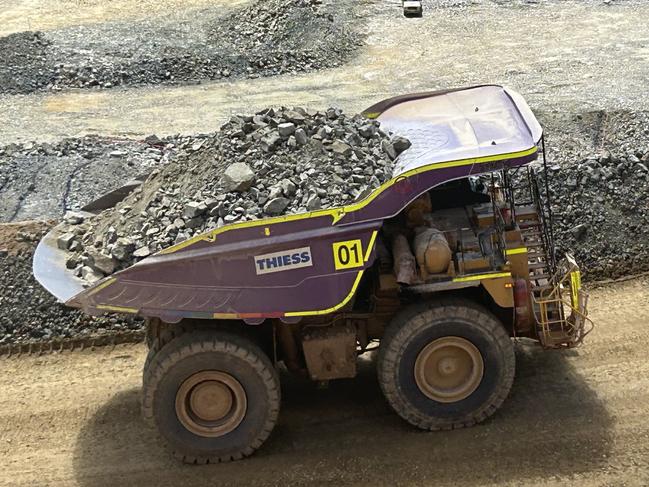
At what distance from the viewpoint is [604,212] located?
1139 cm

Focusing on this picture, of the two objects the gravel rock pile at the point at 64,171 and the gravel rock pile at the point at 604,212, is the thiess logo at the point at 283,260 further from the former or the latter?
the gravel rock pile at the point at 64,171

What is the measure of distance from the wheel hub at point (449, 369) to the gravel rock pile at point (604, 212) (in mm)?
3430

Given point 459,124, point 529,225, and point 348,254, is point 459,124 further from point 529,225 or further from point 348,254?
point 348,254

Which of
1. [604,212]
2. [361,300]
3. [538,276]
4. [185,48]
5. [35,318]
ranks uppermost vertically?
[361,300]

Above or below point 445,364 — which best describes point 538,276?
above

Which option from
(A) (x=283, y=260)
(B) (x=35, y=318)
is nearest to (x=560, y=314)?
(A) (x=283, y=260)

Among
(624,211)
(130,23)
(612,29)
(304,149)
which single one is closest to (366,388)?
(304,149)

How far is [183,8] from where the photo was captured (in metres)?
25.0

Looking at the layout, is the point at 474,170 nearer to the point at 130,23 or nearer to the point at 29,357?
the point at 29,357

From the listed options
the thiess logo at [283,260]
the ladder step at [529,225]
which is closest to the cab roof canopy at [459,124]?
the thiess logo at [283,260]

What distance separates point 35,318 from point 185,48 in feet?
39.9

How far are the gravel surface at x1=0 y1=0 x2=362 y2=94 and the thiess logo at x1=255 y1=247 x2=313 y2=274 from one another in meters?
12.9

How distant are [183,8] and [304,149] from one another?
1801cm

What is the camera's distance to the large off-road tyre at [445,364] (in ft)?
25.5
